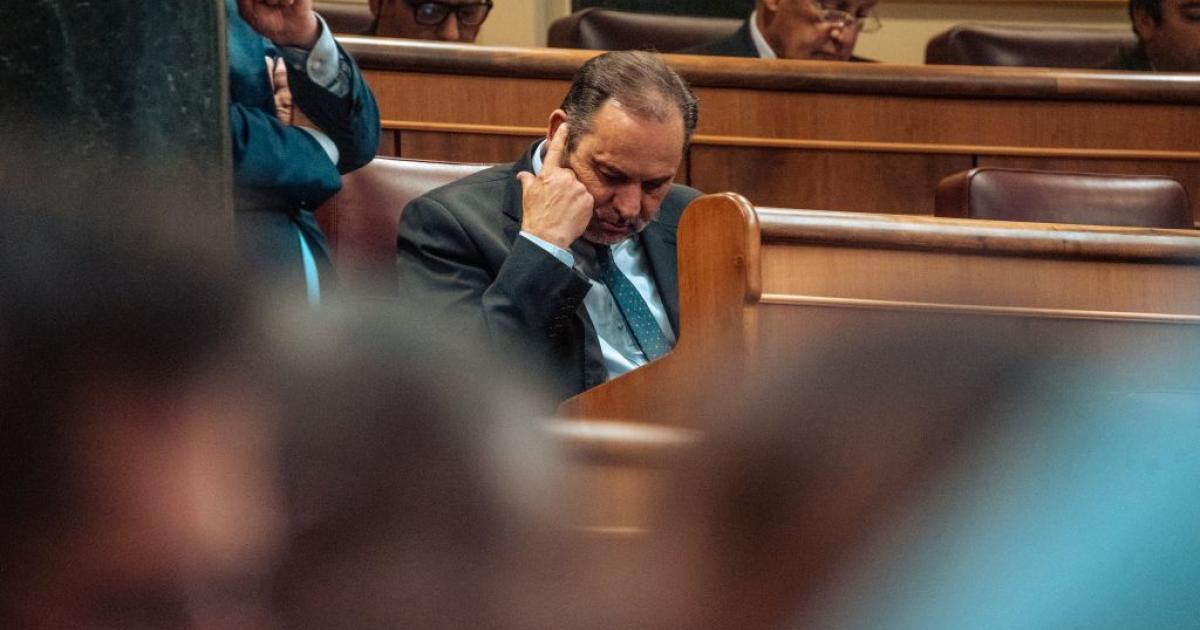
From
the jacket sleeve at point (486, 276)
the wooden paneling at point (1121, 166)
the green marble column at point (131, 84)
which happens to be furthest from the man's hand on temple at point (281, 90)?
the wooden paneling at point (1121, 166)

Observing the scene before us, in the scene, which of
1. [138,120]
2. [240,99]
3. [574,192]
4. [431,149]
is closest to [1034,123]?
[431,149]

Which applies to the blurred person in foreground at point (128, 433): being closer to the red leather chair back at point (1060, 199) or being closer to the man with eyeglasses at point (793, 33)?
the red leather chair back at point (1060, 199)

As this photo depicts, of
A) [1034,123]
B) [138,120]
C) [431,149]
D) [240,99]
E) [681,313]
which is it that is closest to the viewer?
[138,120]

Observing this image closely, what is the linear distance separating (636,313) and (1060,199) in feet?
1.78

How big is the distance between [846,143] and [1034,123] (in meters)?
0.23

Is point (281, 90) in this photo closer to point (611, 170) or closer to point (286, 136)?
point (286, 136)

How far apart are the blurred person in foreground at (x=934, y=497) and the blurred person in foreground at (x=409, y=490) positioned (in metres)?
0.02

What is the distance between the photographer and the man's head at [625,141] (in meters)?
1.05

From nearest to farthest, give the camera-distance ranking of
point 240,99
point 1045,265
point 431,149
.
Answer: point 1045,265
point 240,99
point 431,149

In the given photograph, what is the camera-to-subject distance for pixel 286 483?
0.17 m

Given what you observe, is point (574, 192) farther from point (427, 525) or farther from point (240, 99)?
point (427, 525)

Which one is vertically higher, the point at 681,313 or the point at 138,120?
the point at 138,120

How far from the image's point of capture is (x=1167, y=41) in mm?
2010

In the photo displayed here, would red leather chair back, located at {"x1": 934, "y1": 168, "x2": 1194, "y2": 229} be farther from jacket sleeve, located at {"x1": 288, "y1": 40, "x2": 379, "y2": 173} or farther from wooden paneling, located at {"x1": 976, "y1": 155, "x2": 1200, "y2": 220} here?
jacket sleeve, located at {"x1": 288, "y1": 40, "x2": 379, "y2": 173}
